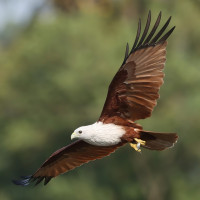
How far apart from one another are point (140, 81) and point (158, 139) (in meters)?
0.80

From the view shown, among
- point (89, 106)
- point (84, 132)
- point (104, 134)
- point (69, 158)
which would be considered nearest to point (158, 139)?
point (104, 134)

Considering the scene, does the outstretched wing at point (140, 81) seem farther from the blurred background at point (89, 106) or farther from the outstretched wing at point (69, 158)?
the blurred background at point (89, 106)

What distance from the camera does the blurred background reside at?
26984mm

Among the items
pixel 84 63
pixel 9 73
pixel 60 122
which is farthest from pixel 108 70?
pixel 9 73

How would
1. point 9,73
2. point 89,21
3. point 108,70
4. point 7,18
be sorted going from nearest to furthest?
point 108,70, point 89,21, point 9,73, point 7,18

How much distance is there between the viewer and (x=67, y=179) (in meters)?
27.8

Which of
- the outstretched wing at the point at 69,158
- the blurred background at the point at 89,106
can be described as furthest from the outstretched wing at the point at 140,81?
the blurred background at the point at 89,106

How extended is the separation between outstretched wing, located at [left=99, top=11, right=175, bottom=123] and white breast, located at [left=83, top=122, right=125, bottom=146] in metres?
0.12

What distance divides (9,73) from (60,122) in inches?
→ 135

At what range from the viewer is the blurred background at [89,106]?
27.0 m

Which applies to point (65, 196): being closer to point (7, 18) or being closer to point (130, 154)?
point (130, 154)

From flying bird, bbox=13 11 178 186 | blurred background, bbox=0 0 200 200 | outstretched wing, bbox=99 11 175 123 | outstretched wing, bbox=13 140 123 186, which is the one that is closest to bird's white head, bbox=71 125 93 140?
flying bird, bbox=13 11 178 186

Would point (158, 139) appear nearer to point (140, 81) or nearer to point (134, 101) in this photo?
point (134, 101)

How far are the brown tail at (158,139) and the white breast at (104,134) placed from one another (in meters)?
0.32
